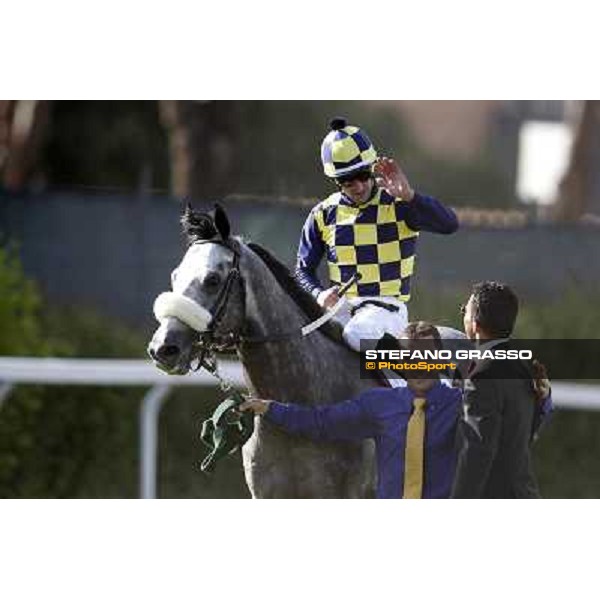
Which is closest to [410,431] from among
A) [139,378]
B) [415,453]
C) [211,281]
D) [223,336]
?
[415,453]

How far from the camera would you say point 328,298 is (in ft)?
17.0

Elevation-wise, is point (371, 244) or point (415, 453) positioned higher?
point (371, 244)

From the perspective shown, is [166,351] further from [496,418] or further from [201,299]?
[496,418]

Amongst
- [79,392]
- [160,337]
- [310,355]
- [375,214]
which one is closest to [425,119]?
[375,214]

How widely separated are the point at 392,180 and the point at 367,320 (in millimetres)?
427

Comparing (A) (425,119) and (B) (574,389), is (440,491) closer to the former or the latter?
(B) (574,389)

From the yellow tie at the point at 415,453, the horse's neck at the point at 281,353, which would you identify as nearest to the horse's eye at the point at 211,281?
the horse's neck at the point at 281,353

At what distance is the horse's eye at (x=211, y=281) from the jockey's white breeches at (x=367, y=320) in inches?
18.3

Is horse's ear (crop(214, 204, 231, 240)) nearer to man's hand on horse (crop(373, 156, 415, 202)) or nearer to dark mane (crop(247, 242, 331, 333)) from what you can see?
dark mane (crop(247, 242, 331, 333))

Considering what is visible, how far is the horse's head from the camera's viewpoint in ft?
15.9

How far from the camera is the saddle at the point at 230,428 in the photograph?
5.14 metres

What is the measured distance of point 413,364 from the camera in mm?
5363

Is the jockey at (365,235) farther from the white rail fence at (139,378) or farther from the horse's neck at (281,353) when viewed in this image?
the white rail fence at (139,378)

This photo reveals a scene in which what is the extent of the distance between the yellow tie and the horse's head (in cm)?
64
